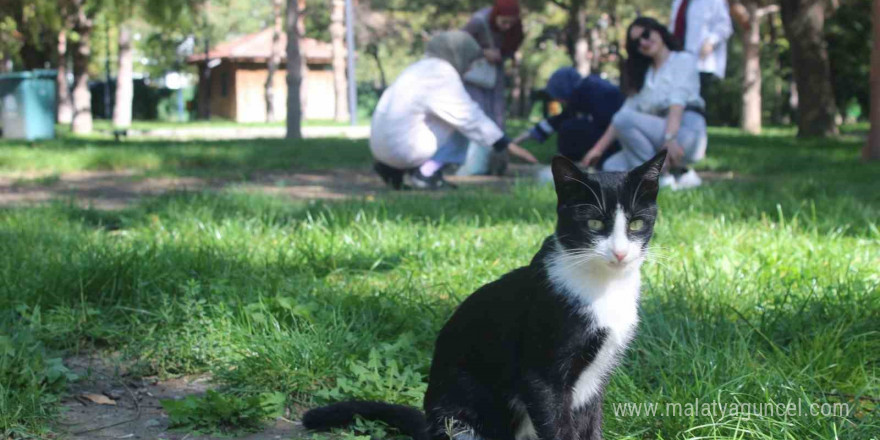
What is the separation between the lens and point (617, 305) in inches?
85.7

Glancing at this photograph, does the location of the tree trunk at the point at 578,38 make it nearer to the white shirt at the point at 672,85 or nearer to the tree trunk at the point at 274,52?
the white shirt at the point at 672,85

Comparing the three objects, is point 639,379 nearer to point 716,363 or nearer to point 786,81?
point 716,363

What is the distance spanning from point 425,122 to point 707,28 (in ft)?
9.59

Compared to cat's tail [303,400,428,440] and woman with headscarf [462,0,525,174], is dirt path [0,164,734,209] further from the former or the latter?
cat's tail [303,400,428,440]

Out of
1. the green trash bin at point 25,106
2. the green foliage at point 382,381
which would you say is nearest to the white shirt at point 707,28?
the green foliage at point 382,381

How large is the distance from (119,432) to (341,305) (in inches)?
38.3

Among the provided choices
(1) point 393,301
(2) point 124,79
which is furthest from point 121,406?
(2) point 124,79

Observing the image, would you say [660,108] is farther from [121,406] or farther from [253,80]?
[253,80]

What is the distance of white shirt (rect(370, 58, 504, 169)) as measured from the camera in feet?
25.3

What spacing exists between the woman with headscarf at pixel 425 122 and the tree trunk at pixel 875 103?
4.51 m

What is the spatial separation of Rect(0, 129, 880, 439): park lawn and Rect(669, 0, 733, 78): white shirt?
10.4ft

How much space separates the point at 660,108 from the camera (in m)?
7.55

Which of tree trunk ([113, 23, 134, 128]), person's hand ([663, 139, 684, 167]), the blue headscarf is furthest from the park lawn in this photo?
tree trunk ([113, 23, 134, 128])

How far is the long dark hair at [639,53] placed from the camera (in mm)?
7359
